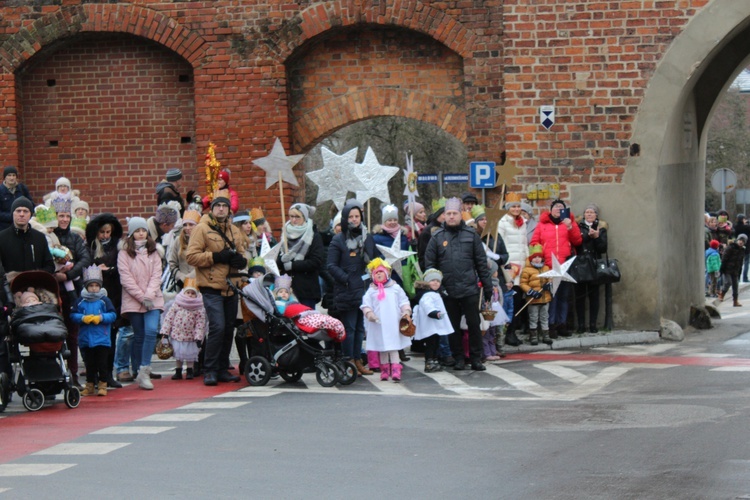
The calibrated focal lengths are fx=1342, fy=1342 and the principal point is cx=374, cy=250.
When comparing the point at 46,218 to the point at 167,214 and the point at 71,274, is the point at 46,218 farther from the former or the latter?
the point at 167,214

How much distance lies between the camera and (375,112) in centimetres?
1988

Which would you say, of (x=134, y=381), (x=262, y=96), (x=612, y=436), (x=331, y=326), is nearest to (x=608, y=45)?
(x=262, y=96)

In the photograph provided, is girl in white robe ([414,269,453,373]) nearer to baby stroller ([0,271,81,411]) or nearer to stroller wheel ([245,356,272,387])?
stroller wheel ([245,356,272,387])

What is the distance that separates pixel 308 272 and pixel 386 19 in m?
5.66

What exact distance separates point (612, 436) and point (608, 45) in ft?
30.3

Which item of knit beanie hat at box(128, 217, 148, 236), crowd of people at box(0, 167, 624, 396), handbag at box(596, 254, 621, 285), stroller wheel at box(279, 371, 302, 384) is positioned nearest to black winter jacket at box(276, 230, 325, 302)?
crowd of people at box(0, 167, 624, 396)

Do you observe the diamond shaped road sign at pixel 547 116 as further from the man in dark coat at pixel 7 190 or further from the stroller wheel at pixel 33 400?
the stroller wheel at pixel 33 400

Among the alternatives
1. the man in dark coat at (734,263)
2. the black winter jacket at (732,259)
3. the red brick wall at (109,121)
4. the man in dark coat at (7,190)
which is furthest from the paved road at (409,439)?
the black winter jacket at (732,259)

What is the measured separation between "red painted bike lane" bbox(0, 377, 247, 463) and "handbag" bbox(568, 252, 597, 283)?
5550 millimetres

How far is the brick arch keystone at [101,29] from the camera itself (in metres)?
19.6

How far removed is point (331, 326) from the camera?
1362 cm

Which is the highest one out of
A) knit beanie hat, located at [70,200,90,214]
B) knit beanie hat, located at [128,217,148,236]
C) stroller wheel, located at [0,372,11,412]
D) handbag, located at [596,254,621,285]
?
knit beanie hat, located at [70,200,90,214]

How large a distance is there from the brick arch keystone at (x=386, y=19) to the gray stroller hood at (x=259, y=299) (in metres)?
6.52

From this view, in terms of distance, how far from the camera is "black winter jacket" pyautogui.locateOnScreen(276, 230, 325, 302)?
14789mm
